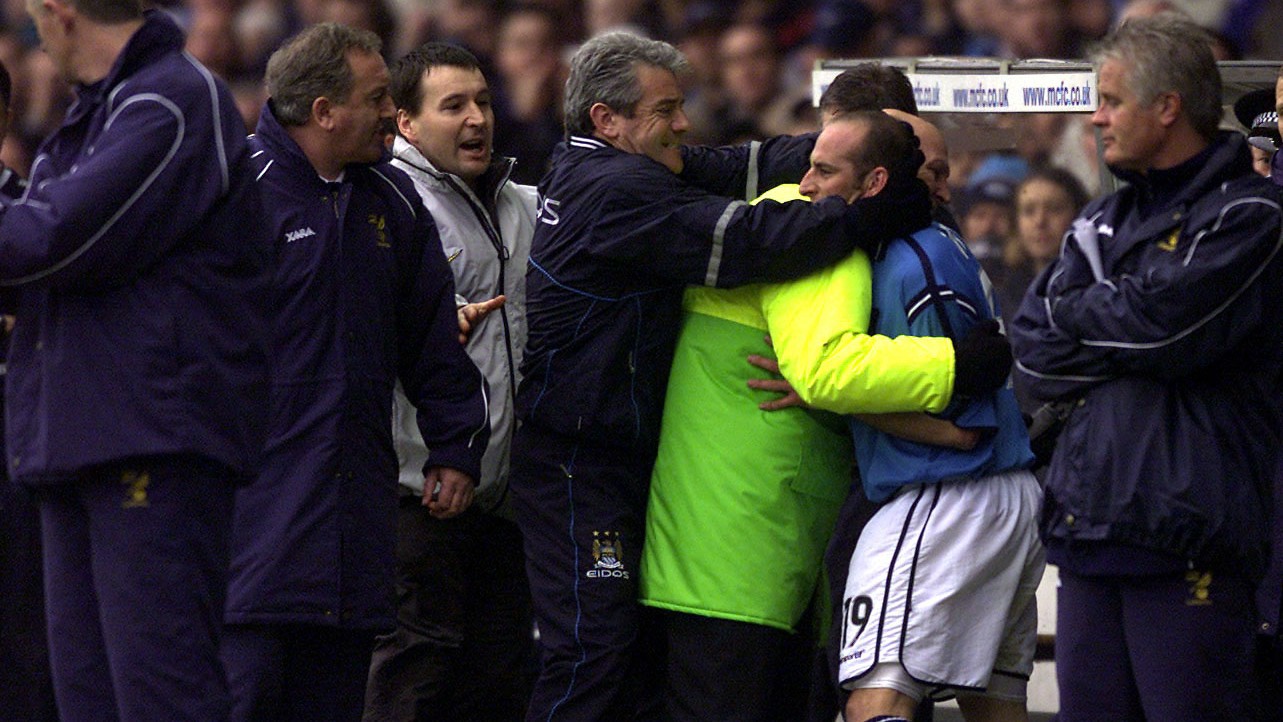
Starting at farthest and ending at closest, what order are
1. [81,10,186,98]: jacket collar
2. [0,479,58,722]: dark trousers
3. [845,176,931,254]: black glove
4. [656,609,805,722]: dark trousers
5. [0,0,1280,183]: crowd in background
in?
[0,0,1280,183]: crowd in background, [0,479,58,722]: dark trousers, [656,609,805,722]: dark trousers, [845,176,931,254]: black glove, [81,10,186,98]: jacket collar

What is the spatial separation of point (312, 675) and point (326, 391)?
638 mm

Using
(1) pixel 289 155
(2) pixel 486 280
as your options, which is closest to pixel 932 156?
(2) pixel 486 280

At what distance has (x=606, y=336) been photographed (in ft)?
14.4

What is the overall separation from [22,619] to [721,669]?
6.90 ft

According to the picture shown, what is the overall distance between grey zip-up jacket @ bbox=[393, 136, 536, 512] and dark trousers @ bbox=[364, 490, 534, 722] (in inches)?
5.5

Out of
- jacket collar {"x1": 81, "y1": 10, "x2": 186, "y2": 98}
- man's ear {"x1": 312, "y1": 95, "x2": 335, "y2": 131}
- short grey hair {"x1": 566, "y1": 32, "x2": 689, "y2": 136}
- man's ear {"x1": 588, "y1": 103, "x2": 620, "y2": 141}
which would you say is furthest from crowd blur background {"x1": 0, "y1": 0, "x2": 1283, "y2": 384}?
jacket collar {"x1": 81, "y1": 10, "x2": 186, "y2": 98}

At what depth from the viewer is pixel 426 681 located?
16.4ft

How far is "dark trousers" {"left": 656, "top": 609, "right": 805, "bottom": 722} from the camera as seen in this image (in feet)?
13.9

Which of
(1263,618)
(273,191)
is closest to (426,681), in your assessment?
(273,191)

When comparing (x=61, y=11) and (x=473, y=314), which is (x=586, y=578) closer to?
(x=473, y=314)

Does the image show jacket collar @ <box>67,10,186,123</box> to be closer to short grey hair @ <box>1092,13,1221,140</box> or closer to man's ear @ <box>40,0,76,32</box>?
man's ear @ <box>40,0,76,32</box>

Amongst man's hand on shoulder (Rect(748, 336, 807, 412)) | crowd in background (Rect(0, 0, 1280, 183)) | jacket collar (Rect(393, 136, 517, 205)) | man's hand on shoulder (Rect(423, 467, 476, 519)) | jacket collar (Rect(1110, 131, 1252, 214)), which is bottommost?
man's hand on shoulder (Rect(423, 467, 476, 519))

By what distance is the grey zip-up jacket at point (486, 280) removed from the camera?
5.01m

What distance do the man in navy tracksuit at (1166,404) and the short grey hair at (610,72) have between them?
4.02ft
